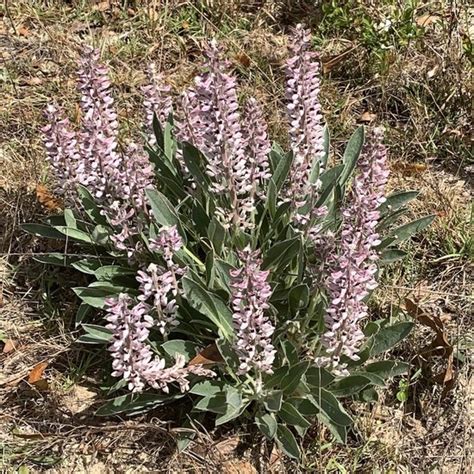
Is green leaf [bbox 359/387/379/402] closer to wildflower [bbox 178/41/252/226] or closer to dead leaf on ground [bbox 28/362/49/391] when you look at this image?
wildflower [bbox 178/41/252/226]

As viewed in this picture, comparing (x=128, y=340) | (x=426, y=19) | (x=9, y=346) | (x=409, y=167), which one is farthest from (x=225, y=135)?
(x=426, y=19)

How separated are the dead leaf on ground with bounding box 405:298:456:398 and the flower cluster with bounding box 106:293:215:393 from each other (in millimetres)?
1034

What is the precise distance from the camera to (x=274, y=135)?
4.25 meters

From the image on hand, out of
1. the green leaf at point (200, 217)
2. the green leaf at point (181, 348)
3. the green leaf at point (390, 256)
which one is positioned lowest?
the green leaf at point (181, 348)

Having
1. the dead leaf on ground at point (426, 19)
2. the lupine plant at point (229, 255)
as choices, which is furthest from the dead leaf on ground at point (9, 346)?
the dead leaf on ground at point (426, 19)

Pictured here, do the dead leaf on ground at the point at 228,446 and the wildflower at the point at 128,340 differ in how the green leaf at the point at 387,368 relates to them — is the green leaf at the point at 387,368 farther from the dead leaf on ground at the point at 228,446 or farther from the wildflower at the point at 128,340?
the wildflower at the point at 128,340

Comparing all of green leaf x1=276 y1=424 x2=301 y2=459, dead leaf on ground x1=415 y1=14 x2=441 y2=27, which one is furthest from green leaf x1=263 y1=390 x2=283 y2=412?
dead leaf on ground x1=415 y1=14 x2=441 y2=27

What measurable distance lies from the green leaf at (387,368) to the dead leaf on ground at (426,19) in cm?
284

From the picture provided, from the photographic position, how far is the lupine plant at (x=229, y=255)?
8.63 feet

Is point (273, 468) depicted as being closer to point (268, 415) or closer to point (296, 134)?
point (268, 415)

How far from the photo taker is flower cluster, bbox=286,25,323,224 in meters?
2.84

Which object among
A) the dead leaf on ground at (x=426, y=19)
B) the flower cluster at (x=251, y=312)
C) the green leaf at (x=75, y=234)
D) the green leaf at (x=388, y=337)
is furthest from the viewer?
the dead leaf on ground at (x=426, y=19)

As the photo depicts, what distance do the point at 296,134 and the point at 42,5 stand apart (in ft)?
10.3

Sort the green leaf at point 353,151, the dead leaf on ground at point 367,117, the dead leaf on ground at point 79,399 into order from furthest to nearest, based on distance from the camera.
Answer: the dead leaf on ground at point 367,117, the green leaf at point 353,151, the dead leaf on ground at point 79,399
